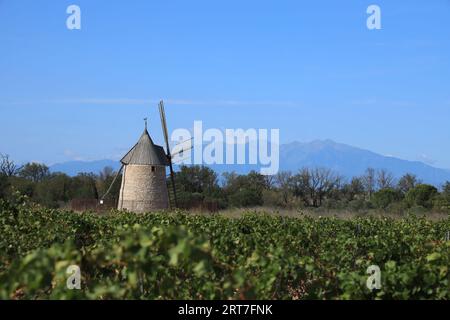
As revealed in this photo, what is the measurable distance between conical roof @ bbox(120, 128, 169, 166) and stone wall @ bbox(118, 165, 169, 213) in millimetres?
259

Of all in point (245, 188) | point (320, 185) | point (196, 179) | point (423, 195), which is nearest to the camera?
point (423, 195)

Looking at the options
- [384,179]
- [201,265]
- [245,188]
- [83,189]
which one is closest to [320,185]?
[245,188]

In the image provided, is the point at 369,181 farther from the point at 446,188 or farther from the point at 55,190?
the point at 55,190

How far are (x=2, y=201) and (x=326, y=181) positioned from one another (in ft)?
116

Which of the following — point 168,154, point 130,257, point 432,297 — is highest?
point 168,154

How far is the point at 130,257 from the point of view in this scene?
4.19 metres

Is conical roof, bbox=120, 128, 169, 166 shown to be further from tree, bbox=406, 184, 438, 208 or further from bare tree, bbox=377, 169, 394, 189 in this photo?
bare tree, bbox=377, 169, 394, 189

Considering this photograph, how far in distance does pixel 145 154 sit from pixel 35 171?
21491 millimetres

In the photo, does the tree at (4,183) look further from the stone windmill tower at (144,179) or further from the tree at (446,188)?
the tree at (446,188)

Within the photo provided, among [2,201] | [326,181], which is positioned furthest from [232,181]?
[2,201]

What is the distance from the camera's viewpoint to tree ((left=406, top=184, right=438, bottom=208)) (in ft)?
116

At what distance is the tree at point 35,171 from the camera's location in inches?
1928

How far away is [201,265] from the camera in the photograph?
3957mm
